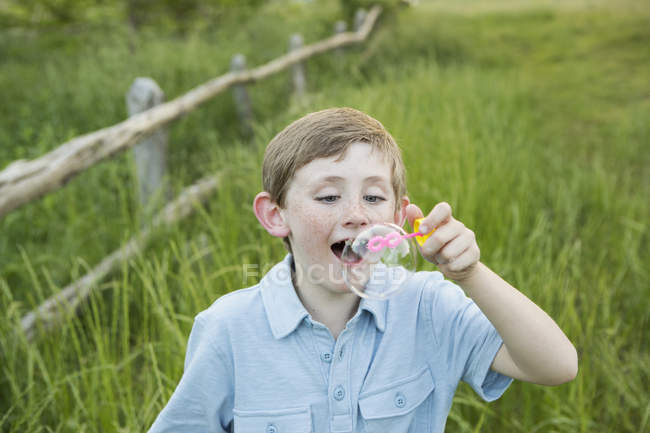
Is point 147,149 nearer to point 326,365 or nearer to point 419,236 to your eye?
point 326,365

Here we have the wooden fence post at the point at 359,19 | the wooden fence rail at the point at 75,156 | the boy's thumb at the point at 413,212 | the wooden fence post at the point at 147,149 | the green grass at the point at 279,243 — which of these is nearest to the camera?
the boy's thumb at the point at 413,212

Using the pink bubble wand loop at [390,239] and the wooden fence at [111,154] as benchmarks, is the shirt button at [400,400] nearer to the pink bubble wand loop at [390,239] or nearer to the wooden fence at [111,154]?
the pink bubble wand loop at [390,239]

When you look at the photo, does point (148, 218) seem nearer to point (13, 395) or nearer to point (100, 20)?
point (13, 395)

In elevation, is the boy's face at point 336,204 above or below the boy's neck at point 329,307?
above

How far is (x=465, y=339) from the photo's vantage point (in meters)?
1.30

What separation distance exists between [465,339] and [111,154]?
89.0 inches

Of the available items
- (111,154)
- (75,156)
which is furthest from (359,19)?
(75,156)

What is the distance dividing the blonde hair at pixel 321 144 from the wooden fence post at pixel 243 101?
435 centimetres

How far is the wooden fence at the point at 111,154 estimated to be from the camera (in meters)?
2.38

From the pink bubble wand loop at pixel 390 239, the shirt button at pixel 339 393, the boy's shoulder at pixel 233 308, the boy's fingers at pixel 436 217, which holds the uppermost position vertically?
the boy's fingers at pixel 436 217

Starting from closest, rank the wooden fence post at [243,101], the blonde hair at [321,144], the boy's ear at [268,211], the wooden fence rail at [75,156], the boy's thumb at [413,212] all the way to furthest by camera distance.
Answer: the boy's thumb at [413,212], the blonde hair at [321,144], the boy's ear at [268,211], the wooden fence rail at [75,156], the wooden fence post at [243,101]

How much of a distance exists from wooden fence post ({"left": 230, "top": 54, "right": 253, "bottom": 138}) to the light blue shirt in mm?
4440

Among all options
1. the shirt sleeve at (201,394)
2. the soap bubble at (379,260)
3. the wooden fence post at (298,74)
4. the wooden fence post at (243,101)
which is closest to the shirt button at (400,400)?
the soap bubble at (379,260)

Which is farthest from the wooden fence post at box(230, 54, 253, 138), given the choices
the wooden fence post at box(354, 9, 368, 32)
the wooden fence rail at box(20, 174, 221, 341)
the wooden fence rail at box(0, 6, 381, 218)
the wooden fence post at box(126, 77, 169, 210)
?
the wooden fence post at box(354, 9, 368, 32)
